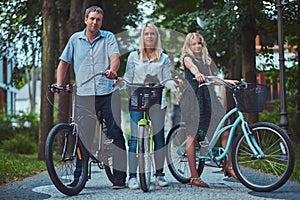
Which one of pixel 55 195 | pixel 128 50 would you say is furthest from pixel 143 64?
pixel 128 50

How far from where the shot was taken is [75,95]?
664cm

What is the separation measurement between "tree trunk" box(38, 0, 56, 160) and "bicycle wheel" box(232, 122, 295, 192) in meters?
7.44

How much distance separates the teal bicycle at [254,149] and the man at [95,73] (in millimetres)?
963

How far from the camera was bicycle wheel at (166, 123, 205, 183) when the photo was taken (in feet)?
24.4

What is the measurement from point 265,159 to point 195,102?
111 centimetres

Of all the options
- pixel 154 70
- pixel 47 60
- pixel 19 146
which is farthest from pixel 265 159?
pixel 19 146

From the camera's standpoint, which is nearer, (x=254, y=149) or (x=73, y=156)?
(x=254, y=149)

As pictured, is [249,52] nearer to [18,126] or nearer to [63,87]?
[63,87]

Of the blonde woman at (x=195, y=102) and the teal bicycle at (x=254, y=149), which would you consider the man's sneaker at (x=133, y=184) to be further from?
the teal bicycle at (x=254, y=149)

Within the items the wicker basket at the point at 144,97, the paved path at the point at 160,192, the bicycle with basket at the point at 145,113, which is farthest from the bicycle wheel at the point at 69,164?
the wicker basket at the point at 144,97

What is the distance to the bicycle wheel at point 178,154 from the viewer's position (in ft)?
24.4

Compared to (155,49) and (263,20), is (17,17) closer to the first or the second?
(263,20)

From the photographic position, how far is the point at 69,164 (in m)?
6.51

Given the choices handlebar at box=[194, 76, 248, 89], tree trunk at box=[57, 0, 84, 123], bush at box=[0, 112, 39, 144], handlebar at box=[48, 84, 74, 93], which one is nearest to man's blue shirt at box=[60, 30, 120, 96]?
handlebar at box=[48, 84, 74, 93]
